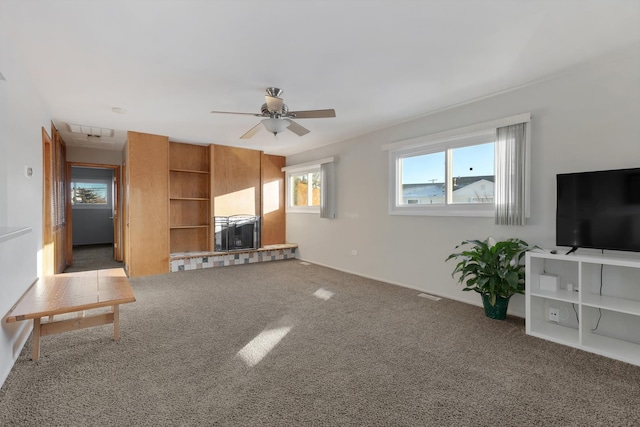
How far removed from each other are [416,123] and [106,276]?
4.15 metres

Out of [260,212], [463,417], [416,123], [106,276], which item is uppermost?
[416,123]

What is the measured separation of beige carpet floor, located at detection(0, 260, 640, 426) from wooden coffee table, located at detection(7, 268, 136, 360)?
0.62 ft

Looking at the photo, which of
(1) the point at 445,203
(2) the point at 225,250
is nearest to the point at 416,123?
(1) the point at 445,203

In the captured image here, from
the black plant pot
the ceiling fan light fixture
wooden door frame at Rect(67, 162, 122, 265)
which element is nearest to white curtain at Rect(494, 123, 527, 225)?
the black plant pot

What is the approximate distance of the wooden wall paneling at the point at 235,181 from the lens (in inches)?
236

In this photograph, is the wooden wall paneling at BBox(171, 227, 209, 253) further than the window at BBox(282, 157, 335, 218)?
Yes

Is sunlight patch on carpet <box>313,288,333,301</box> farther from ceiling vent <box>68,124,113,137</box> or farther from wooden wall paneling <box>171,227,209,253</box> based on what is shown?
ceiling vent <box>68,124,113,137</box>

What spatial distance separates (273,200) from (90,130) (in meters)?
3.47

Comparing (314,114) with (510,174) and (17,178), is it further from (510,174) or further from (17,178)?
(17,178)

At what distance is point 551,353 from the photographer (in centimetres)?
240

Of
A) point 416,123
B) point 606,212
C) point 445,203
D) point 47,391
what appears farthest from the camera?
point 416,123

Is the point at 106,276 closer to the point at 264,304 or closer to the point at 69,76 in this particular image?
the point at 264,304

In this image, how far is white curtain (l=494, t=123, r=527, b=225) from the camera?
3.10 m

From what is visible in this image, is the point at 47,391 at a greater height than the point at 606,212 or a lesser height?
lesser
